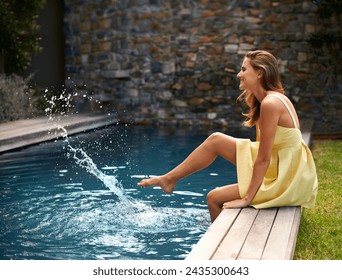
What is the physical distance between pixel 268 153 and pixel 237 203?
37 centimetres

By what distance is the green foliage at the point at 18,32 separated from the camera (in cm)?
1016

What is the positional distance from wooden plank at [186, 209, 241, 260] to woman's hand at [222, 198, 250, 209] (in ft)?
0.18

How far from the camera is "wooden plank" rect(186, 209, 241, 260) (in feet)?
9.76

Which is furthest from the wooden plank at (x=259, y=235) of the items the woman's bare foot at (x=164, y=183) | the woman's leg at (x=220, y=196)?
the woman's bare foot at (x=164, y=183)

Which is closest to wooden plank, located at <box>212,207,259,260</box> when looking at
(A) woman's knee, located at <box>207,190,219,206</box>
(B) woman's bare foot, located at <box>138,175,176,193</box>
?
(A) woman's knee, located at <box>207,190,219,206</box>

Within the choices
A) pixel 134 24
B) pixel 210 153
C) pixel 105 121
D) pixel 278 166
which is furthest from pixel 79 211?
pixel 134 24

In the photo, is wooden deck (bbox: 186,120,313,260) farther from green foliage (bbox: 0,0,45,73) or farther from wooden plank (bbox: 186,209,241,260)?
green foliage (bbox: 0,0,45,73)

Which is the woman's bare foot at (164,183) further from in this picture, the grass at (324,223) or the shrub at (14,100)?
the shrub at (14,100)

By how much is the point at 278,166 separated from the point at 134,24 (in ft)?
24.5

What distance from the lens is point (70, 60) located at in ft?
37.5

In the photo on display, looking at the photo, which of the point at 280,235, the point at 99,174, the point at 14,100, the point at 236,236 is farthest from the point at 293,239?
the point at 14,100

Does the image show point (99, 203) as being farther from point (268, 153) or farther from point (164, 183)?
point (268, 153)

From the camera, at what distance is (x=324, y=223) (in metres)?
4.29

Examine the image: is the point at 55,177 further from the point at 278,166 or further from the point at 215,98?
the point at 215,98
